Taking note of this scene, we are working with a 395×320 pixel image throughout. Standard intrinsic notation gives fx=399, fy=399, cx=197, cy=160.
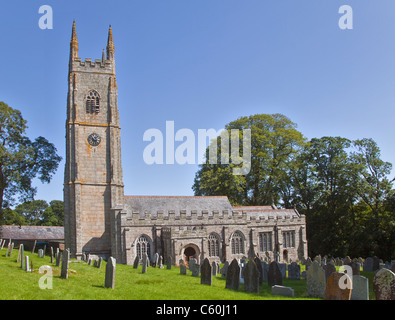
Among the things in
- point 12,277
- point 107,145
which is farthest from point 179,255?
point 12,277

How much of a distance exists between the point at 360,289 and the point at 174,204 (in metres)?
23.3

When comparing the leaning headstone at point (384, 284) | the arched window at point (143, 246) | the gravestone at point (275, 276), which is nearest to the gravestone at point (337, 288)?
the leaning headstone at point (384, 284)

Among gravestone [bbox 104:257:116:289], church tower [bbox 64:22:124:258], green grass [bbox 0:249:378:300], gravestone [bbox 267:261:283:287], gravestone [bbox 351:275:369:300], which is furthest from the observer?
church tower [bbox 64:22:124:258]

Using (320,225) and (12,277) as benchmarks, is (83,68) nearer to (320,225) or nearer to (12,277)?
(12,277)

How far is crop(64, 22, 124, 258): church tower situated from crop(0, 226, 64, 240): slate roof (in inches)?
542

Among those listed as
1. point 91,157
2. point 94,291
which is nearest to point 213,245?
point 91,157

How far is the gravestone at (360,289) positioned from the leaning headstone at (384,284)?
0.31 meters

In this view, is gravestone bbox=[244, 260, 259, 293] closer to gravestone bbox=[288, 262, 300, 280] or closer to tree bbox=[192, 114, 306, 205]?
gravestone bbox=[288, 262, 300, 280]

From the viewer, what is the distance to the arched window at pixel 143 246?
1198 inches

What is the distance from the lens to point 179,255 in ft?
95.8

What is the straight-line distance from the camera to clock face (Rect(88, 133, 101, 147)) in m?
33.0

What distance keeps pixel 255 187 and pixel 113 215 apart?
57.9ft

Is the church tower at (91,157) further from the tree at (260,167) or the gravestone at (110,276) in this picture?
the gravestone at (110,276)

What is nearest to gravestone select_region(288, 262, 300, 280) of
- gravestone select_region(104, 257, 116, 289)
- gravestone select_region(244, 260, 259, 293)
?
gravestone select_region(244, 260, 259, 293)
